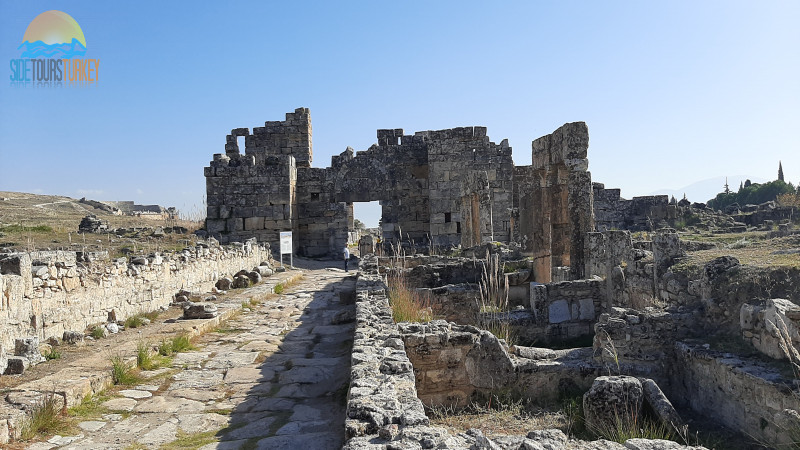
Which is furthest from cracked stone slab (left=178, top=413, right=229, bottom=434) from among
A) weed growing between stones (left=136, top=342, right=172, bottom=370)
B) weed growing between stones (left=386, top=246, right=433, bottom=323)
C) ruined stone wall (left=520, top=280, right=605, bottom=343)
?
ruined stone wall (left=520, top=280, right=605, bottom=343)

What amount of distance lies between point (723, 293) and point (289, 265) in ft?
44.1

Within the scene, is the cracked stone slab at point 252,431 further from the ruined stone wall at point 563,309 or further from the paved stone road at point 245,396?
the ruined stone wall at point 563,309

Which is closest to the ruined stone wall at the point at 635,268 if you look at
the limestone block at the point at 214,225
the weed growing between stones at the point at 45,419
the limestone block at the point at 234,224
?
the weed growing between stones at the point at 45,419

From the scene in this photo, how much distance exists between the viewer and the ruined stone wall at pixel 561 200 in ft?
33.5

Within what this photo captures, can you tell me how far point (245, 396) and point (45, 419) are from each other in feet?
5.29

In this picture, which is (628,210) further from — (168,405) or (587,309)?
(168,405)

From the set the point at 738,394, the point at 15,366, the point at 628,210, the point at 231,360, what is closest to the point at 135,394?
the point at 15,366

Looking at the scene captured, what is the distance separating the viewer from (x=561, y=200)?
1110cm

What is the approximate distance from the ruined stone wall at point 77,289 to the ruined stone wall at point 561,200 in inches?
280

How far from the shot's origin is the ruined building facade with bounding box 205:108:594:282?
18.3m

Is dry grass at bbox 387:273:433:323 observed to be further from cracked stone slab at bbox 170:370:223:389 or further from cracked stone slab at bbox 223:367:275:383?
cracked stone slab at bbox 170:370:223:389

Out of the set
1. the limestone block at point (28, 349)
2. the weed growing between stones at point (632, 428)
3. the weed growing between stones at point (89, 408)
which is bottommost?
the weed growing between stones at point (632, 428)

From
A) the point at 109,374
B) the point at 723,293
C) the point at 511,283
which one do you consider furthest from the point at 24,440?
the point at 511,283

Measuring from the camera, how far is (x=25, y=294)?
582 cm
